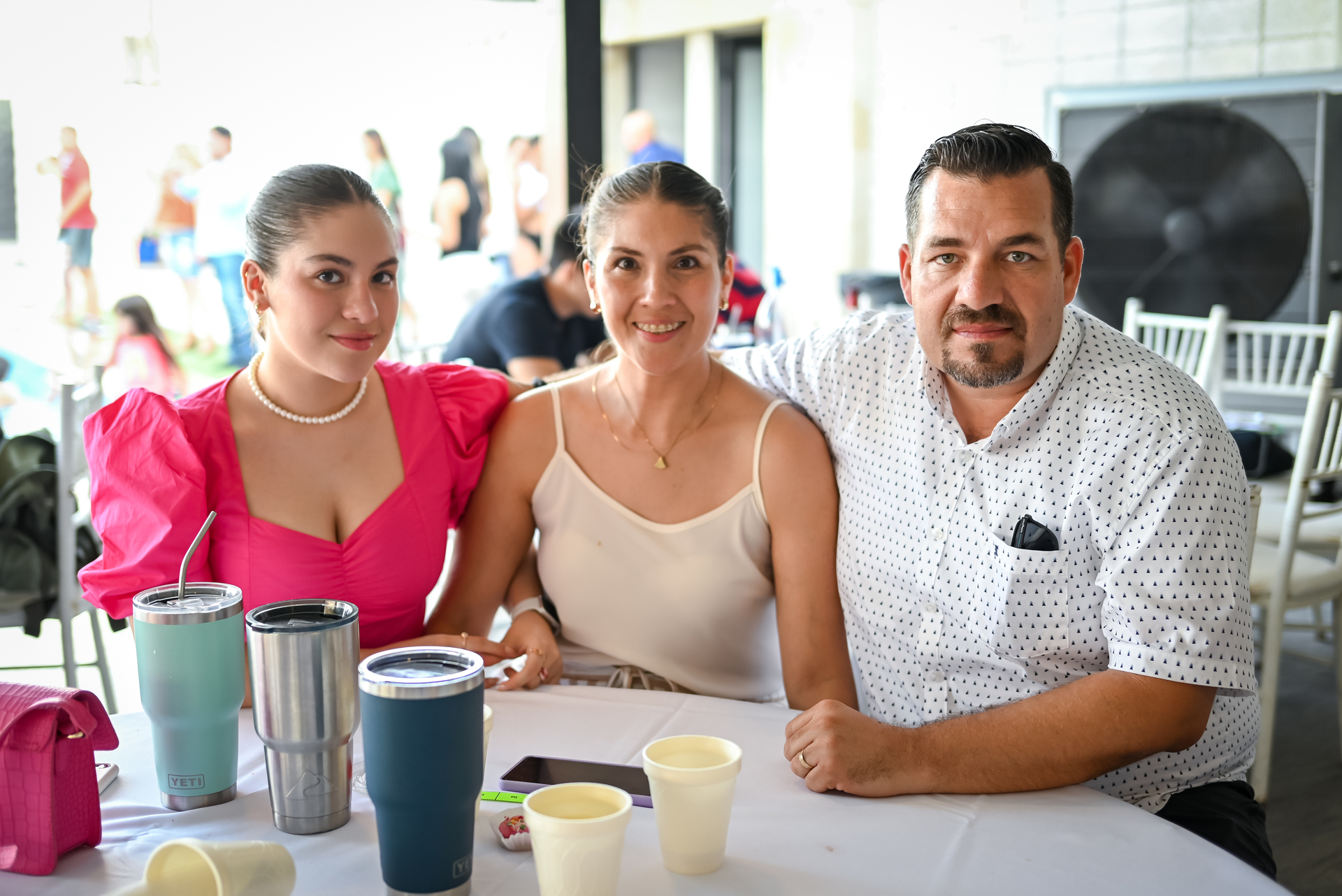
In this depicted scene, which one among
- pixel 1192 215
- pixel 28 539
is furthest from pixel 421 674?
pixel 1192 215

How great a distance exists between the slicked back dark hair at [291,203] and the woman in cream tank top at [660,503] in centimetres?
39

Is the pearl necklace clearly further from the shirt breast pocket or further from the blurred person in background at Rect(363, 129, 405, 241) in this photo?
the blurred person in background at Rect(363, 129, 405, 241)

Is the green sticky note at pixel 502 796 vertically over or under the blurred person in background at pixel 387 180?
under

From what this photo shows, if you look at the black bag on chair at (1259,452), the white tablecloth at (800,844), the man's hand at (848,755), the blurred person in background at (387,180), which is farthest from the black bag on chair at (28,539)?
the blurred person in background at (387,180)

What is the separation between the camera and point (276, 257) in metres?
1.50

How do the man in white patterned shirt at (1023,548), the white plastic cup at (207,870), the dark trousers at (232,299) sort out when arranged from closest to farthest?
the white plastic cup at (207,870), the man in white patterned shirt at (1023,548), the dark trousers at (232,299)

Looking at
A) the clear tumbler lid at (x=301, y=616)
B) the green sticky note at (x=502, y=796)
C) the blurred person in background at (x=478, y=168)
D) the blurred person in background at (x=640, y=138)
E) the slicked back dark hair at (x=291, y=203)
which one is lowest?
the green sticky note at (x=502, y=796)

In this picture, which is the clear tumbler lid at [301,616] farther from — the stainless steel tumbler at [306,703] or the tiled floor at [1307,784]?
the tiled floor at [1307,784]

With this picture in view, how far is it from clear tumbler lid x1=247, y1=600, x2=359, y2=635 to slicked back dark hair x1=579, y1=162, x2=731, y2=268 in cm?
87

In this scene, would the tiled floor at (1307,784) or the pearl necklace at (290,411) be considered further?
the tiled floor at (1307,784)

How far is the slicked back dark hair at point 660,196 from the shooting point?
64.3 inches

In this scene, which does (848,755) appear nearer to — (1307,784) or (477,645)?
(477,645)

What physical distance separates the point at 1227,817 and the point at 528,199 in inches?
242

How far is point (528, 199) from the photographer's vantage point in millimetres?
6941
